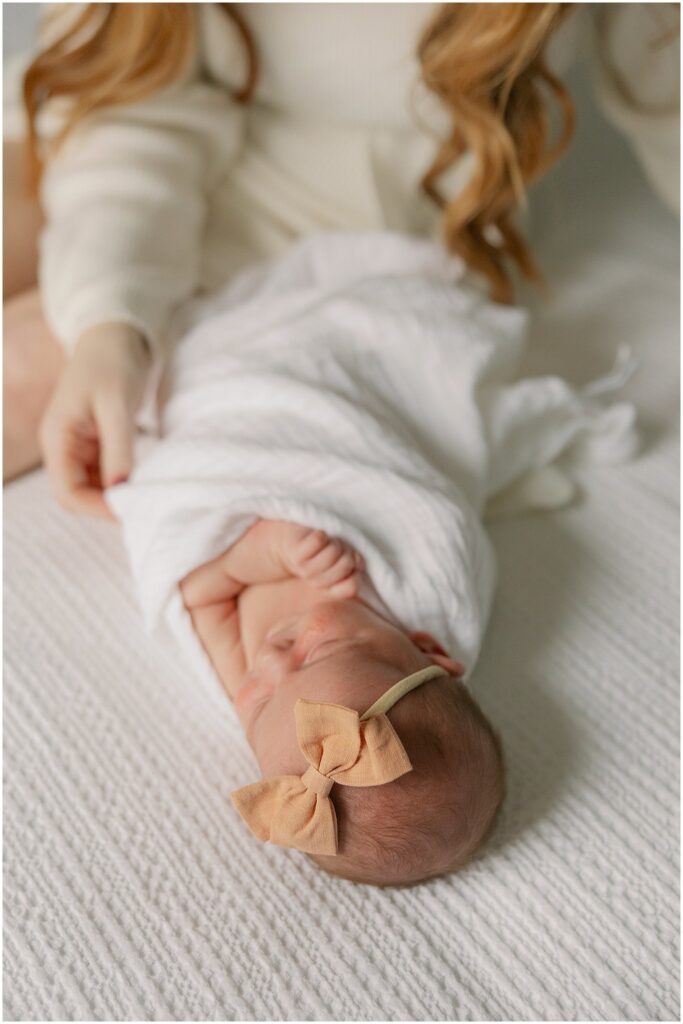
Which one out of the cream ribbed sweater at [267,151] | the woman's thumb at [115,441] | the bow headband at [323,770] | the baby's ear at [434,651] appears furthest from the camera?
the cream ribbed sweater at [267,151]

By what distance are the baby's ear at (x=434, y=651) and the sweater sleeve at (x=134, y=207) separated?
1.35 feet

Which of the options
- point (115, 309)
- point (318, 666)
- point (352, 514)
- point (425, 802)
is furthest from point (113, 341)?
point (425, 802)

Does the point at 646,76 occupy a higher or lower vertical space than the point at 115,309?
higher

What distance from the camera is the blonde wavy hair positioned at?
3.14 ft

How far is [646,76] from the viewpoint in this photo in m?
1.15

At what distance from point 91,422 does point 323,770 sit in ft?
1.42

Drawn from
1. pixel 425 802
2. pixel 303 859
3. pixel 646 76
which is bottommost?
pixel 303 859

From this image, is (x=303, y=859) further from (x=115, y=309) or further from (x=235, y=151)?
(x=235, y=151)

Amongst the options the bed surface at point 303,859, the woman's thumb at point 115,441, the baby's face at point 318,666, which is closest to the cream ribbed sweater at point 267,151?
the woman's thumb at point 115,441

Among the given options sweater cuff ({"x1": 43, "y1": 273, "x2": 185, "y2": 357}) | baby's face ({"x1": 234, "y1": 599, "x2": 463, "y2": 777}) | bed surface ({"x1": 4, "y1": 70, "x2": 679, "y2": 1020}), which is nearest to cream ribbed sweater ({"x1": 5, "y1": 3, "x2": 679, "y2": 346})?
sweater cuff ({"x1": 43, "y1": 273, "x2": 185, "y2": 357})

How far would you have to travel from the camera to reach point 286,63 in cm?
111

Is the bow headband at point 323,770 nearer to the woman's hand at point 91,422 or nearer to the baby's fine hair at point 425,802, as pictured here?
the baby's fine hair at point 425,802

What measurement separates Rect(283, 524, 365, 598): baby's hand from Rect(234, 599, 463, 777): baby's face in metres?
0.01

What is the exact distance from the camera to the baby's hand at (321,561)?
78 centimetres
